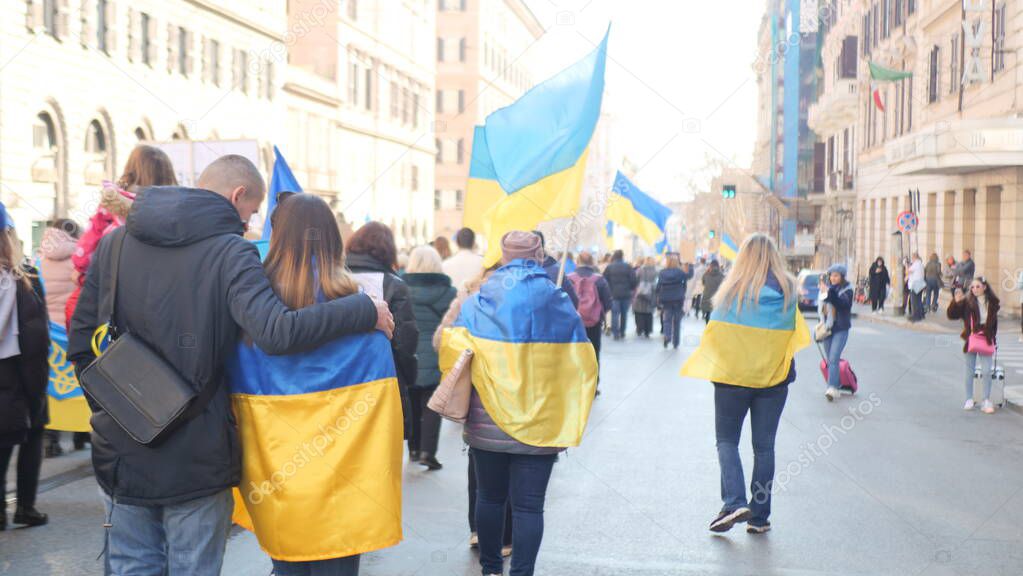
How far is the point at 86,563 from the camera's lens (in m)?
6.18

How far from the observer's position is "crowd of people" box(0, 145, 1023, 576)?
3.79 metres

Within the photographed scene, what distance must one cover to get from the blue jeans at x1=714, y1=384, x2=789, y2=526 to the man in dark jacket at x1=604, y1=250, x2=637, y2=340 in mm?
16355

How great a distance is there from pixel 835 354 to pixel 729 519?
302 inches

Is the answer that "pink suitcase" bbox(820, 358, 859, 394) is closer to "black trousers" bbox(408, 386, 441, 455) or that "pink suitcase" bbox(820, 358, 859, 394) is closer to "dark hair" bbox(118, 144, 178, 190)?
"black trousers" bbox(408, 386, 441, 455)

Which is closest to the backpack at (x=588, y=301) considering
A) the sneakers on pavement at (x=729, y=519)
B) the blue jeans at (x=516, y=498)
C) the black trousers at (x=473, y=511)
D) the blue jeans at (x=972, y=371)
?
the blue jeans at (x=972, y=371)

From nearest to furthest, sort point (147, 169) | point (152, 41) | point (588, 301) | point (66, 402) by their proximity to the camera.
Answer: point (147, 169), point (66, 402), point (588, 301), point (152, 41)

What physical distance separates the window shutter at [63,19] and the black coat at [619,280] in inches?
664

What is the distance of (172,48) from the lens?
38812 millimetres

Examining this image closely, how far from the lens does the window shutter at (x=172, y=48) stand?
38625mm

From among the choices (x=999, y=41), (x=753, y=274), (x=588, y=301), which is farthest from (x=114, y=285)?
(x=999, y=41)

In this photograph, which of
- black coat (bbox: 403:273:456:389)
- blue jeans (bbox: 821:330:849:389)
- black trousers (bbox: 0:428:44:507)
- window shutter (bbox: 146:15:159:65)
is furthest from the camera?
window shutter (bbox: 146:15:159:65)

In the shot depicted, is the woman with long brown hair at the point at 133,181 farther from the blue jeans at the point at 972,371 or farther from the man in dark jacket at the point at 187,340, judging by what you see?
the blue jeans at the point at 972,371

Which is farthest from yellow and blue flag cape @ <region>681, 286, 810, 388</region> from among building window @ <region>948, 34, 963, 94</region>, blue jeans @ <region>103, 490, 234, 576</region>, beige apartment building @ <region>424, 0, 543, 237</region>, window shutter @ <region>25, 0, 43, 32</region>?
beige apartment building @ <region>424, 0, 543, 237</region>

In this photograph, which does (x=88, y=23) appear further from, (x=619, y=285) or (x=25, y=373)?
(x=25, y=373)
